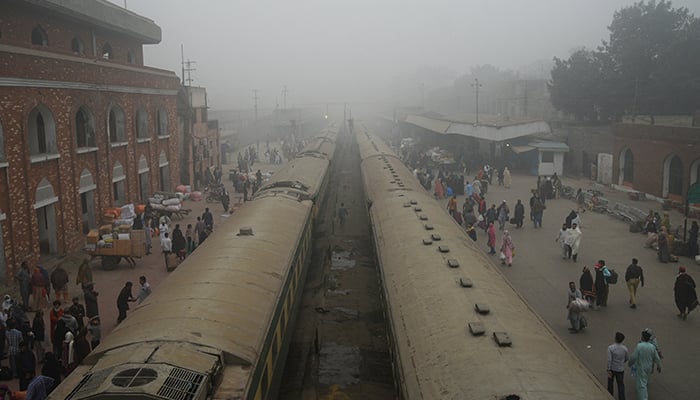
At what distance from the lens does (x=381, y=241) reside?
46.7ft

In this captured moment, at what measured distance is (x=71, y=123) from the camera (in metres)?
21.0

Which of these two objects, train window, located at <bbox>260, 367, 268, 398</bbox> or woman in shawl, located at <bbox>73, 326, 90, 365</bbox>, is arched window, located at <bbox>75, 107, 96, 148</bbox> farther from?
train window, located at <bbox>260, 367, 268, 398</bbox>

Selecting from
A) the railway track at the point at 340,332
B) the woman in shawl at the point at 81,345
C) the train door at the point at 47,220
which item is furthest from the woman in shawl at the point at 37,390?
the train door at the point at 47,220

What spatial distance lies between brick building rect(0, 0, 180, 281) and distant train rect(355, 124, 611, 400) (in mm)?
11456

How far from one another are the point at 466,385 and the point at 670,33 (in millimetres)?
45137

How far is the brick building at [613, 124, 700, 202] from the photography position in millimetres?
27234

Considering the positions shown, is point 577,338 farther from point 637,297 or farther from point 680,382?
point 637,297

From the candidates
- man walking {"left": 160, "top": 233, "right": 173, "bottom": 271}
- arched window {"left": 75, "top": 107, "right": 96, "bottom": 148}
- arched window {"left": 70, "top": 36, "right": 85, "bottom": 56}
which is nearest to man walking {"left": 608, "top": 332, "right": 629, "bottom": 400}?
man walking {"left": 160, "top": 233, "right": 173, "bottom": 271}

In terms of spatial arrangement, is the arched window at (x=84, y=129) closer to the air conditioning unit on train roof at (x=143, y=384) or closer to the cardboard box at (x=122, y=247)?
the cardboard box at (x=122, y=247)

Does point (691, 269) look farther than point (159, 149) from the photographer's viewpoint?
No

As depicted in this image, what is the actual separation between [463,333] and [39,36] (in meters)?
22.8

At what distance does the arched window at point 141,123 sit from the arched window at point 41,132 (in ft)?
25.2

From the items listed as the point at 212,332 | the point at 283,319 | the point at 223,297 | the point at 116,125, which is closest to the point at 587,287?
the point at 283,319

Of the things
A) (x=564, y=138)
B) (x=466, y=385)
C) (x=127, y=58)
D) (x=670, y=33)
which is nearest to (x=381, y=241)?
(x=466, y=385)
